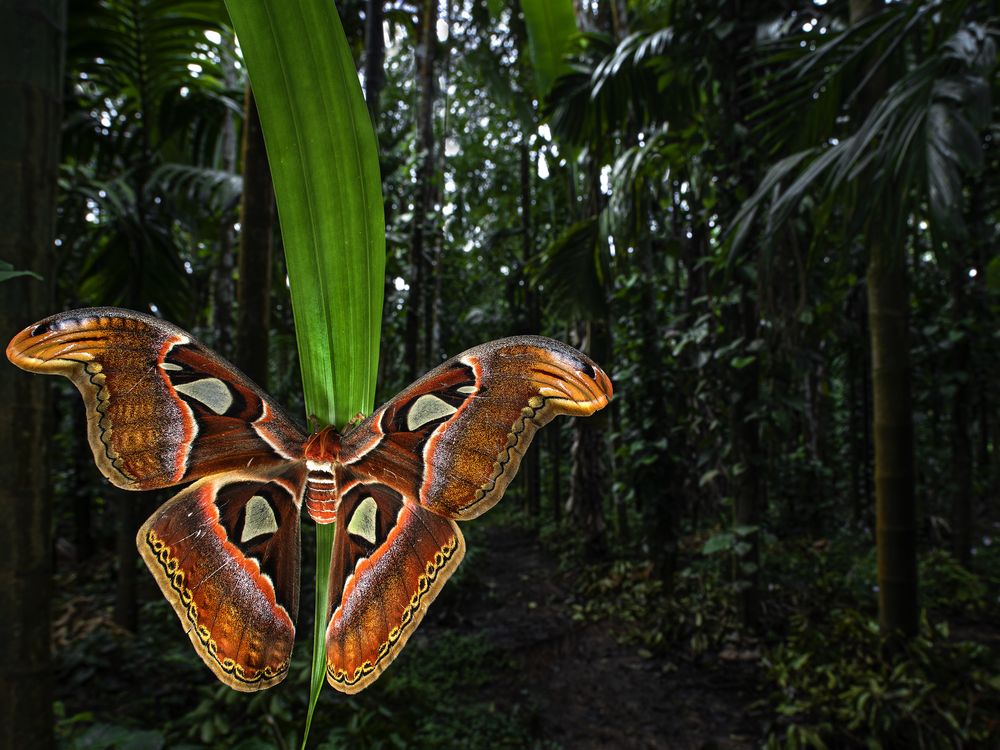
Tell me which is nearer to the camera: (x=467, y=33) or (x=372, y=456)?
(x=372, y=456)

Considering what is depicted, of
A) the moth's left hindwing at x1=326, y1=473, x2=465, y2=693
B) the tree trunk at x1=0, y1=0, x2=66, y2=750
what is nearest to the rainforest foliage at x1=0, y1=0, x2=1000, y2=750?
the tree trunk at x1=0, y1=0, x2=66, y2=750

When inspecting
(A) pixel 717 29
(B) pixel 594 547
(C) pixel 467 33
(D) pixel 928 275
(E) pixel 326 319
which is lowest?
(B) pixel 594 547

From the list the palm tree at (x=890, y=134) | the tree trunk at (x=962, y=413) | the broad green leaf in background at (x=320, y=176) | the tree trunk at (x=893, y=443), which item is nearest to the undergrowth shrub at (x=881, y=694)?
the tree trunk at (x=893, y=443)

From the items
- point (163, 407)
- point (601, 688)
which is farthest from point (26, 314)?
point (601, 688)

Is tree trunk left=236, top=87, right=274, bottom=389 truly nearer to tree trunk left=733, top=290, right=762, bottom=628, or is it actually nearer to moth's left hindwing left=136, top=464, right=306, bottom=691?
moth's left hindwing left=136, top=464, right=306, bottom=691

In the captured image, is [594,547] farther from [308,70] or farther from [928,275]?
[308,70]

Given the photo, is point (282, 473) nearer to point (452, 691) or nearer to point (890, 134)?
point (890, 134)

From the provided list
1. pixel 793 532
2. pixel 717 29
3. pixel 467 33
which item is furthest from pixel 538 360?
pixel 467 33
